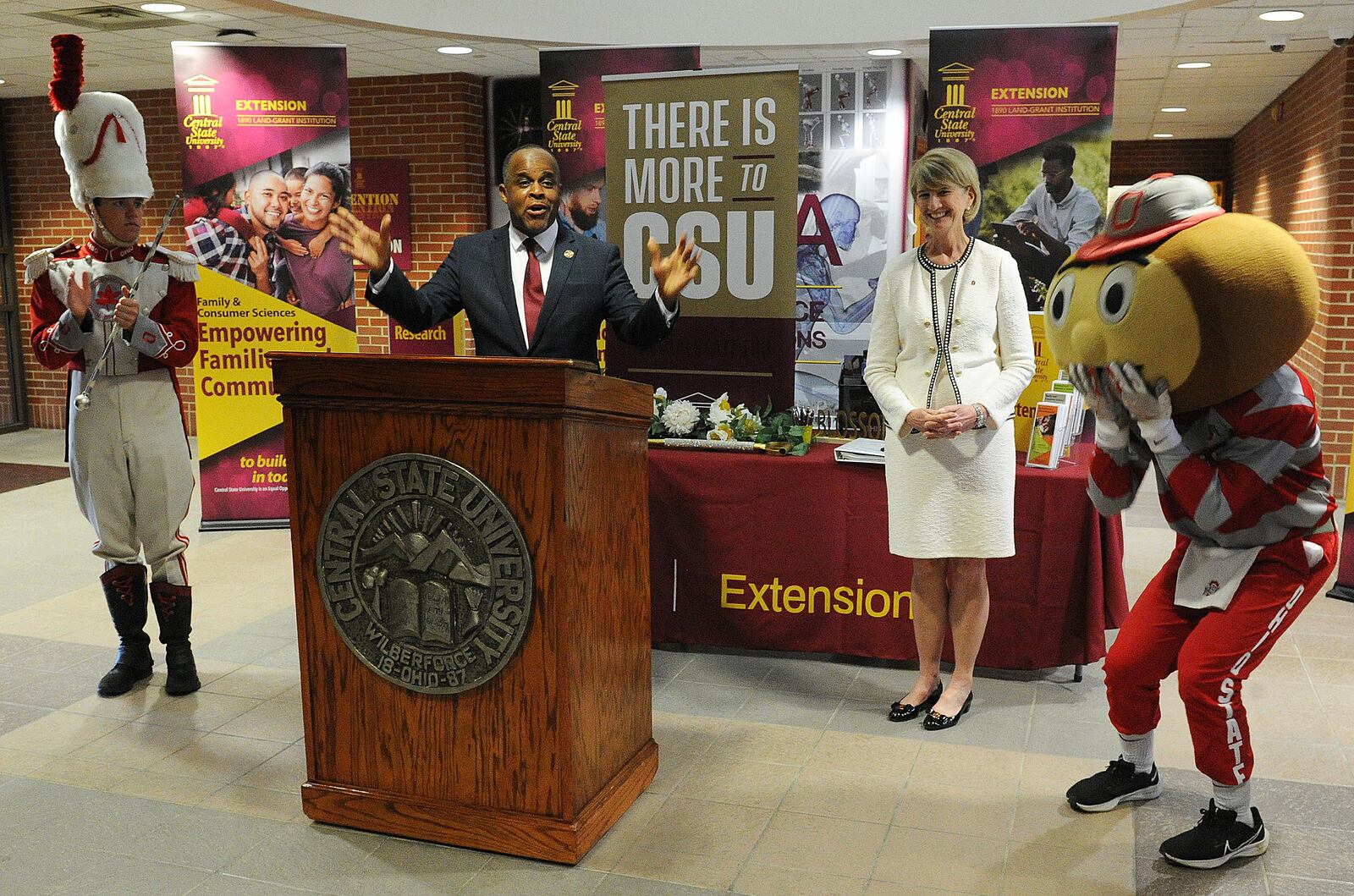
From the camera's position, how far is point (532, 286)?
3.42m

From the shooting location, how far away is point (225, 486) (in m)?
6.12

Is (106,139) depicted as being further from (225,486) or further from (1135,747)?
(1135,747)

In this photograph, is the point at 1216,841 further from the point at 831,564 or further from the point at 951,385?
the point at 831,564

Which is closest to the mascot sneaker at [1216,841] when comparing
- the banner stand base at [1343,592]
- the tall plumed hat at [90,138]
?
the banner stand base at [1343,592]

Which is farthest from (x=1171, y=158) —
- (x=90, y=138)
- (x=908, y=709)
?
(x=90, y=138)

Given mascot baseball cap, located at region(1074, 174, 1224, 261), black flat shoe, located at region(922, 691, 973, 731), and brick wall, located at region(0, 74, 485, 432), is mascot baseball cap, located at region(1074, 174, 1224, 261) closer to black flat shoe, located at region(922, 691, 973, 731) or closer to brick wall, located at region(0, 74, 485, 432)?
black flat shoe, located at region(922, 691, 973, 731)

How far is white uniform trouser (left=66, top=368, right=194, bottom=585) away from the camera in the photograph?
357 centimetres

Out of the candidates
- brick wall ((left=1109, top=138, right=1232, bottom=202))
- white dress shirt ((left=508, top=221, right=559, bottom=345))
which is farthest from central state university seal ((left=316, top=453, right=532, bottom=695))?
brick wall ((left=1109, top=138, right=1232, bottom=202))

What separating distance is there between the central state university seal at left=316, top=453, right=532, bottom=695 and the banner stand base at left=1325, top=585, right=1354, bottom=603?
12.8 feet

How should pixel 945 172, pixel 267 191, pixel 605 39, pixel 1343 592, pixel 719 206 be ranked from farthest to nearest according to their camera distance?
pixel 605 39, pixel 267 191, pixel 1343 592, pixel 719 206, pixel 945 172

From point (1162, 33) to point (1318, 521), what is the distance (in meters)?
5.16

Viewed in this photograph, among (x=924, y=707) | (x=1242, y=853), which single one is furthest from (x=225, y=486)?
(x=1242, y=853)

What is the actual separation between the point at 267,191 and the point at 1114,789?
16.1ft

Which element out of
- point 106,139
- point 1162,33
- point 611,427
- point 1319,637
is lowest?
point 1319,637
